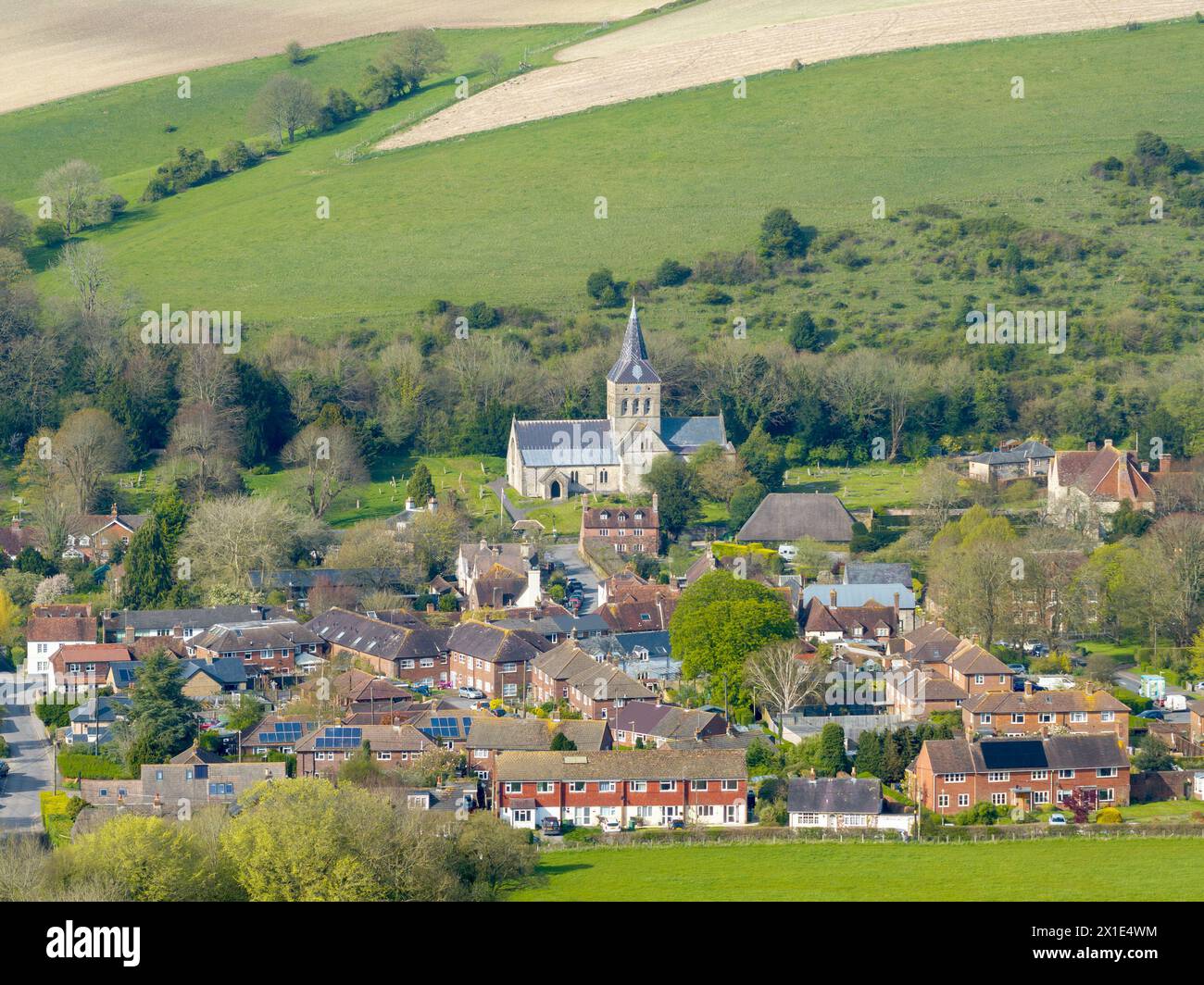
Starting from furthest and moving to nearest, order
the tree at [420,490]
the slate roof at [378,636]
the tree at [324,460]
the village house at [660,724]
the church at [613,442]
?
1. the church at [613,442]
2. the tree at [324,460]
3. the tree at [420,490]
4. the slate roof at [378,636]
5. the village house at [660,724]

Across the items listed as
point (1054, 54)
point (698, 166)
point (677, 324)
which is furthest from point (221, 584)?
point (1054, 54)

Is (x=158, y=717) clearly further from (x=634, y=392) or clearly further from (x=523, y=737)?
(x=634, y=392)

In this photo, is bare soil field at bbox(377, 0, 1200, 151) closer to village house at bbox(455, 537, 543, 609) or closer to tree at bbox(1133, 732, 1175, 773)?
village house at bbox(455, 537, 543, 609)

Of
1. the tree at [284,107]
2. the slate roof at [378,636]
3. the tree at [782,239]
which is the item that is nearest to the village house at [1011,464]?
the tree at [782,239]

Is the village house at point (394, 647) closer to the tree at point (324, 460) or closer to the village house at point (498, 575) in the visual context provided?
the village house at point (498, 575)

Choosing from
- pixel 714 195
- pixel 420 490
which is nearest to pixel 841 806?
pixel 420 490

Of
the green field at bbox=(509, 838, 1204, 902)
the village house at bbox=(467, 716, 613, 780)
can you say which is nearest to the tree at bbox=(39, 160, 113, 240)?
the village house at bbox=(467, 716, 613, 780)
